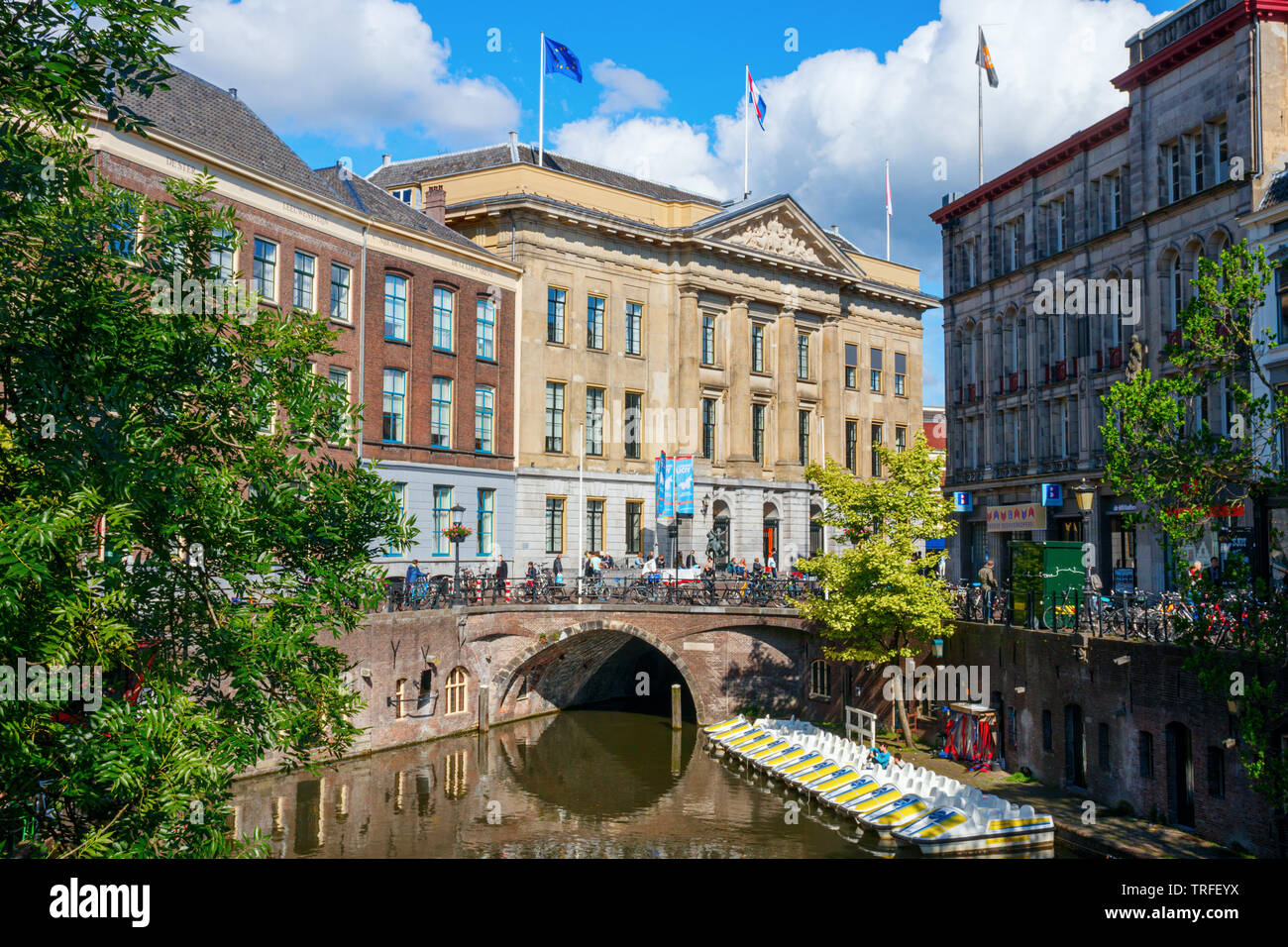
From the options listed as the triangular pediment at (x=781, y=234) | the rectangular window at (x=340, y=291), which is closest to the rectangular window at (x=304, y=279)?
the rectangular window at (x=340, y=291)

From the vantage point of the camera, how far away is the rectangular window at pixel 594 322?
189 ft

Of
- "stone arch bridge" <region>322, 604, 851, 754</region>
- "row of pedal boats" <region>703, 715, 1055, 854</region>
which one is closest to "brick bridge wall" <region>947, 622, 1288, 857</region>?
"row of pedal boats" <region>703, 715, 1055, 854</region>

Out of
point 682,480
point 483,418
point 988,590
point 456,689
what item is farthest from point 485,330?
point 988,590

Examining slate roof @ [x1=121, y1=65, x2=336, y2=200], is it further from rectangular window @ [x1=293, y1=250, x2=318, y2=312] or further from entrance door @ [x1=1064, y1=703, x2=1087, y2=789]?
entrance door @ [x1=1064, y1=703, x2=1087, y2=789]

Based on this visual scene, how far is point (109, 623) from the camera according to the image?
12.9 meters

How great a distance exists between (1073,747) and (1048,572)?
5022 millimetres

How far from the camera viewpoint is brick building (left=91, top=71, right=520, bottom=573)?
130 feet

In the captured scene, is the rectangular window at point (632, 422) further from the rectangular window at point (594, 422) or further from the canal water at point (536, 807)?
the canal water at point (536, 807)

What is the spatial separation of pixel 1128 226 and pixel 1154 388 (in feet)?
92.7

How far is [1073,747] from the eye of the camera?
31422mm

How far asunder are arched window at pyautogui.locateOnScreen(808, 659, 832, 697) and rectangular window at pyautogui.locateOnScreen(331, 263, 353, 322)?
23342mm

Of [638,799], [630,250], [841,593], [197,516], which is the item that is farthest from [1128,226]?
[197,516]

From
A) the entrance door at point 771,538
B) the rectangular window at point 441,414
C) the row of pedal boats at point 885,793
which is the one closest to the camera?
the row of pedal boats at point 885,793

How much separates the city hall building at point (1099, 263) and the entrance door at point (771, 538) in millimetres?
10092
